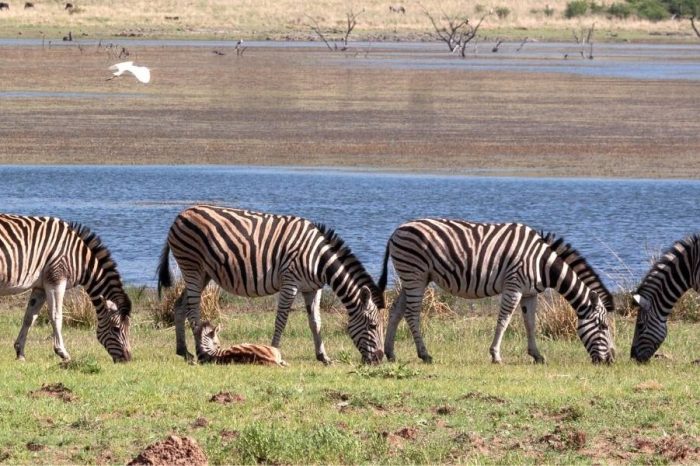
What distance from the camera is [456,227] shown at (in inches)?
563

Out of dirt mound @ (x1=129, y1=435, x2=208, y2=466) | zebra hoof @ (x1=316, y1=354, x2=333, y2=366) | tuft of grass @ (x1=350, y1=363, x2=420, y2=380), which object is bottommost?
zebra hoof @ (x1=316, y1=354, x2=333, y2=366)

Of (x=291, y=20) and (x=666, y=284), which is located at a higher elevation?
(x=666, y=284)

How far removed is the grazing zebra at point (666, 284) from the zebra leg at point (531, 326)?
1103 millimetres

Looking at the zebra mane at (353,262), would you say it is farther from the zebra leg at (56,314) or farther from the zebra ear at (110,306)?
the zebra leg at (56,314)

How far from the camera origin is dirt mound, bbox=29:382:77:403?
1054cm

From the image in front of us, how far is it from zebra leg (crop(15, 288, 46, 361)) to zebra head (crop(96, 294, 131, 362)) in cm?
56

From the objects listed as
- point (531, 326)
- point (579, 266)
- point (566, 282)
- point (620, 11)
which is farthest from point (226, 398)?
point (620, 11)

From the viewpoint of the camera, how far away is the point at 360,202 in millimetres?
27391

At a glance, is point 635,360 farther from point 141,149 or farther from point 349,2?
point 349,2

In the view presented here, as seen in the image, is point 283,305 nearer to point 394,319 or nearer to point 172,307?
point 394,319

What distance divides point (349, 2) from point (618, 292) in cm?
9746

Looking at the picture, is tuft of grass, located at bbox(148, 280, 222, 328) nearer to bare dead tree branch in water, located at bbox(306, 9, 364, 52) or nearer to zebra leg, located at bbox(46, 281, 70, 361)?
zebra leg, located at bbox(46, 281, 70, 361)

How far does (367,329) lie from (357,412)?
135 inches

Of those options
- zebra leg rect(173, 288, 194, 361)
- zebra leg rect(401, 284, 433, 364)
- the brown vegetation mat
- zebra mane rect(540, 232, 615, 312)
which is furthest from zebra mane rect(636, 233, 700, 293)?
the brown vegetation mat
